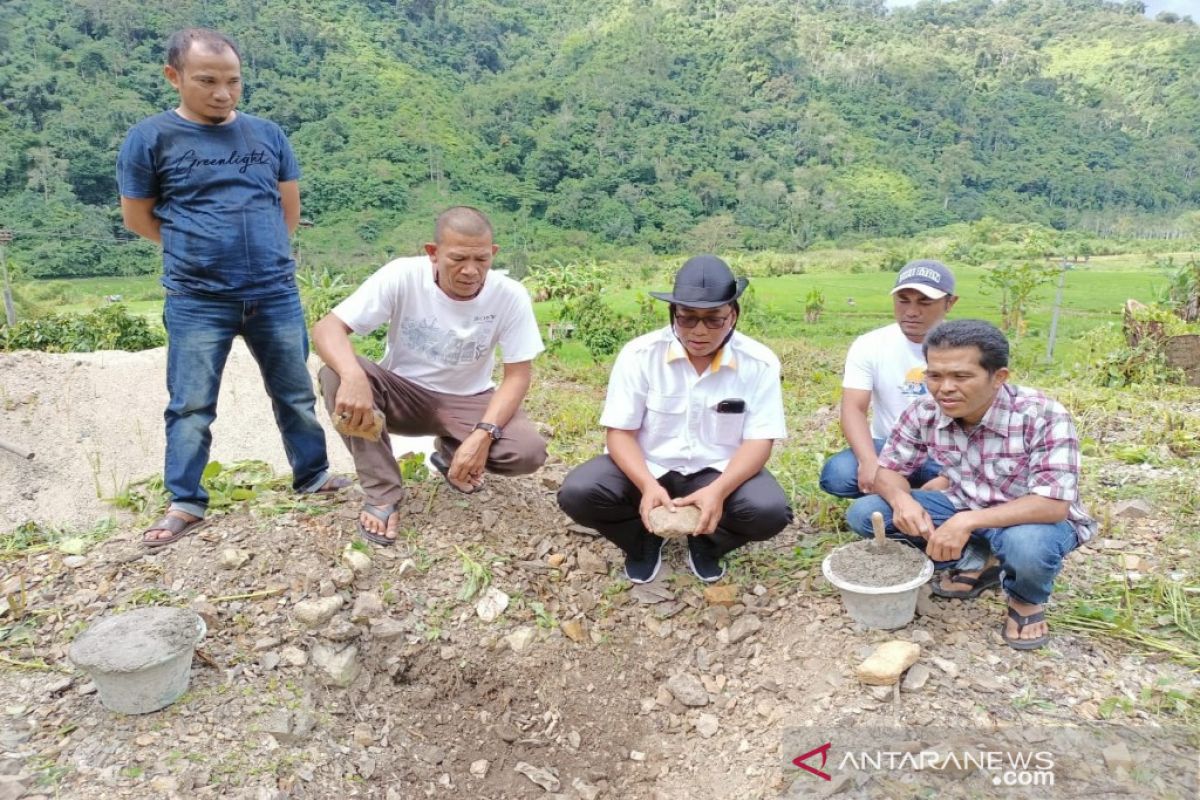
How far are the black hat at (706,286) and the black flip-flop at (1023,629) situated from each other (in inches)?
53.4

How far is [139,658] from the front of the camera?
2.02 m

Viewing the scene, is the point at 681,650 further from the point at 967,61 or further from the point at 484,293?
the point at 967,61

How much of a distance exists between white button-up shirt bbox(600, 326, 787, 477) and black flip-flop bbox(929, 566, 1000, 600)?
774mm

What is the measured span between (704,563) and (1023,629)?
1.07 meters

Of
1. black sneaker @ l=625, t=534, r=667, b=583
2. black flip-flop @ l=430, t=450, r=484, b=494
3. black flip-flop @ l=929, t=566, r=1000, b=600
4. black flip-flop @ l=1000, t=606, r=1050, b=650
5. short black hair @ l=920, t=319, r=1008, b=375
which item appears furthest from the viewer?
black flip-flop @ l=430, t=450, r=484, b=494

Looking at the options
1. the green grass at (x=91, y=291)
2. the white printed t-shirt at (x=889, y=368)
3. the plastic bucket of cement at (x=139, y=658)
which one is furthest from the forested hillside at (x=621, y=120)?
the white printed t-shirt at (x=889, y=368)

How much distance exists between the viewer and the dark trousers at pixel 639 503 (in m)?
→ 2.63

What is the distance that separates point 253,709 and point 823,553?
210 centimetres

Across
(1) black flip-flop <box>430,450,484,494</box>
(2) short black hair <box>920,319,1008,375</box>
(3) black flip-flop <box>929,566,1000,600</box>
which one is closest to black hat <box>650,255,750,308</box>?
(2) short black hair <box>920,319,1008,375</box>

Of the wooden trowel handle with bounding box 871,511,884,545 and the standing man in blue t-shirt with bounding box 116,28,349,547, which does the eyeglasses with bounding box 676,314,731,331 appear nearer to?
the wooden trowel handle with bounding box 871,511,884,545

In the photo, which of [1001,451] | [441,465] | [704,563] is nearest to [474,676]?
[704,563]

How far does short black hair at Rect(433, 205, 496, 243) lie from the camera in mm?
2689

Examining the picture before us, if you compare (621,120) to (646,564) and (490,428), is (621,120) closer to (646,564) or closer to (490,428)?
(490,428)

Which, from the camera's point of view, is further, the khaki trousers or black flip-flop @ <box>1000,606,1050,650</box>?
the khaki trousers
